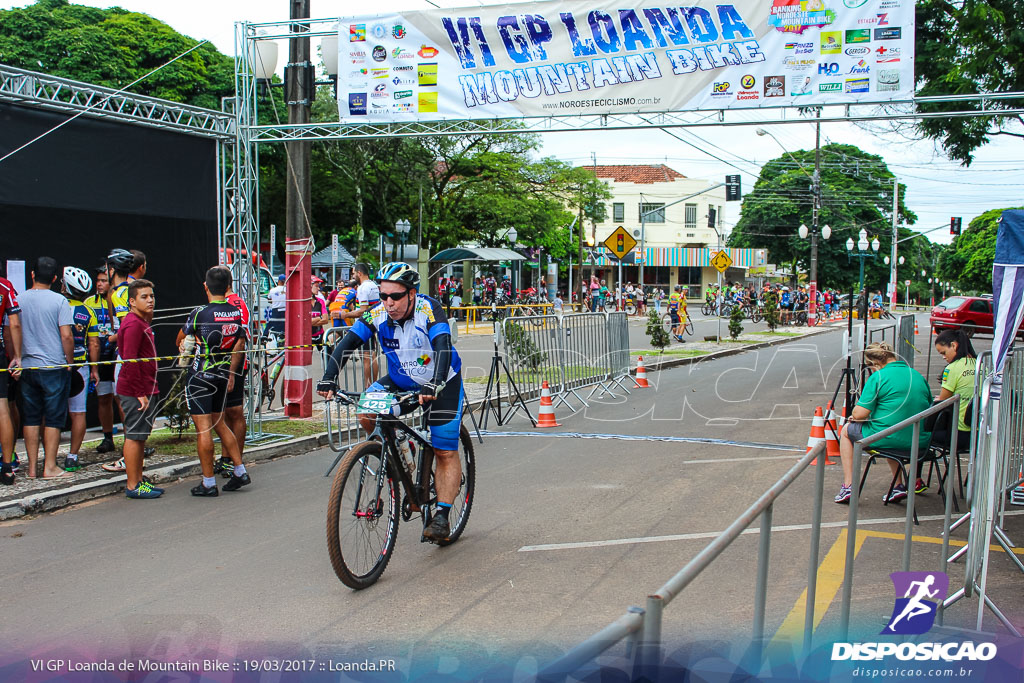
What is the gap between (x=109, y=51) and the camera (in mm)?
35250

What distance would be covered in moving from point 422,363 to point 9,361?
4288 millimetres

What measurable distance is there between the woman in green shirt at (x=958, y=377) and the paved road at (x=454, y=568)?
1.98ft

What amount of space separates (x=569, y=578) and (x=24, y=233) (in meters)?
7.89

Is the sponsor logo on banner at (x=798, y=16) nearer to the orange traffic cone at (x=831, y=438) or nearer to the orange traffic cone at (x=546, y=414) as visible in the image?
the orange traffic cone at (x=831, y=438)

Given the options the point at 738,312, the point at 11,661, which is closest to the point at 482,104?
the point at 11,661

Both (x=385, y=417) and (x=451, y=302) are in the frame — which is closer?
(x=385, y=417)

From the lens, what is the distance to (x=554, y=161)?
47406 mm

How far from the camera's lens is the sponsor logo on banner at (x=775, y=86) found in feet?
38.3

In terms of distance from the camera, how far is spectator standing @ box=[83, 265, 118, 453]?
345 inches

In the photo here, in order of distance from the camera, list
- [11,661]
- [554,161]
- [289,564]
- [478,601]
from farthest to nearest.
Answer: [554,161]
[289,564]
[478,601]
[11,661]

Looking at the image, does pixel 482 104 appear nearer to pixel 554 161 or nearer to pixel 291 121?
pixel 291 121

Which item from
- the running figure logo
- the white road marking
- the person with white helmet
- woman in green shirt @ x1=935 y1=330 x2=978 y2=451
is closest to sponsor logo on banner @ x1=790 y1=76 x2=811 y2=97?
woman in green shirt @ x1=935 y1=330 x2=978 y2=451

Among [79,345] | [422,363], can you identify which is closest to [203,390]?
[79,345]

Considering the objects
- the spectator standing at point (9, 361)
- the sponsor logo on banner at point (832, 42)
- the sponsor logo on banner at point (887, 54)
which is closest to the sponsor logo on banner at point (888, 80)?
the sponsor logo on banner at point (887, 54)
